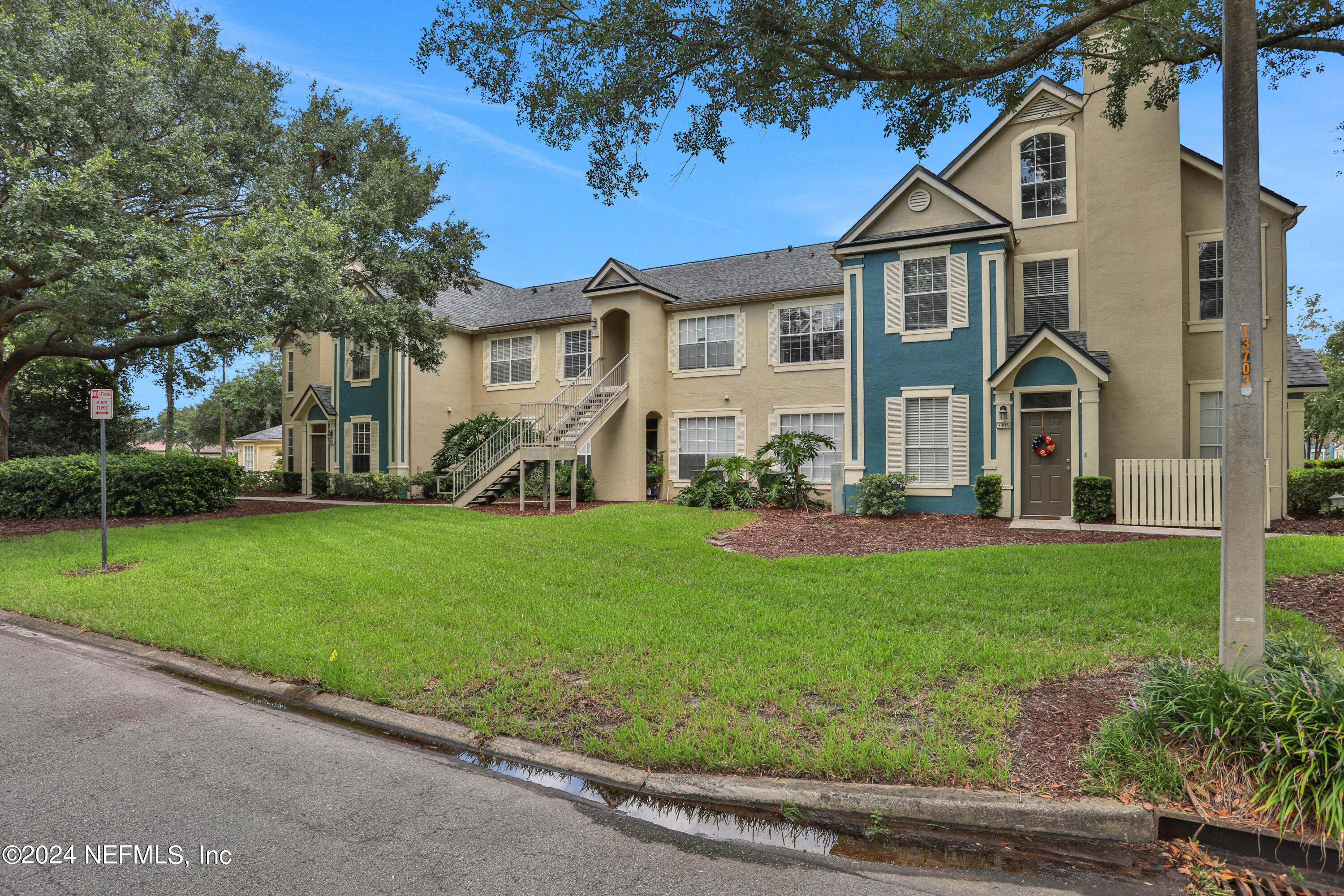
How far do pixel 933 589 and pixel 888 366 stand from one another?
893cm

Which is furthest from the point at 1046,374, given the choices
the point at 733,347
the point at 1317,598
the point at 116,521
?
the point at 116,521

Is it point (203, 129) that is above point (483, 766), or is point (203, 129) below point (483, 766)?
above

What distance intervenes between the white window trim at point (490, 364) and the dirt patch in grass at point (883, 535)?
10.6 m

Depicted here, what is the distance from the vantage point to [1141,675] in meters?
4.54

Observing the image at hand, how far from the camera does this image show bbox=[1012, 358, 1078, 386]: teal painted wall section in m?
13.4

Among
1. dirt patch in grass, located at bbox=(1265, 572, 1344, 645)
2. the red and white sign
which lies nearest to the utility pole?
dirt patch in grass, located at bbox=(1265, 572, 1344, 645)

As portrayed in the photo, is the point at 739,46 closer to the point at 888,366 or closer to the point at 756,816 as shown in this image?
the point at 756,816

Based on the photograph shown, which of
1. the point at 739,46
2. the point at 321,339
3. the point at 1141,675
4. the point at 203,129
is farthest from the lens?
the point at 321,339

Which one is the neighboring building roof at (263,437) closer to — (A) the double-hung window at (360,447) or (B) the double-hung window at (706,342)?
(A) the double-hung window at (360,447)

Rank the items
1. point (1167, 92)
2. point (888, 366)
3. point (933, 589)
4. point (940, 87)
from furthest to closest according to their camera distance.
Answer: point (888, 366) < point (1167, 92) < point (940, 87) < point (933, 589)

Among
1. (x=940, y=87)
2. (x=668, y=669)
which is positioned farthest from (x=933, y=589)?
(x=940, y=87)

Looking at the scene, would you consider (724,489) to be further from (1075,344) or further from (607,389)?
(1075,344)

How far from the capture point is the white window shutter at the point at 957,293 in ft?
48.2

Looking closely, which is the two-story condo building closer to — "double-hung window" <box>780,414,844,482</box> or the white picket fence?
"double-hung window" <box>780,414,844,482</box>
